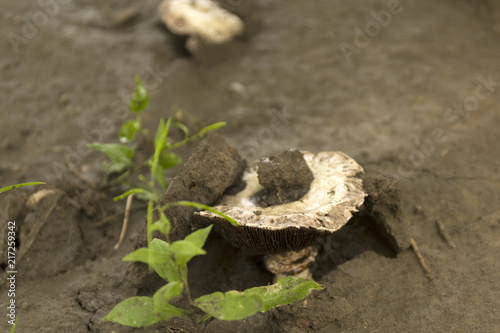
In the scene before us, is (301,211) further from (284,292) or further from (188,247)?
(188,247)

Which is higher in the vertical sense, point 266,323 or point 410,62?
point 410,62

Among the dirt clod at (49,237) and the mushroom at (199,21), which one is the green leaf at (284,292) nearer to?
the dirt clod at (49,237)

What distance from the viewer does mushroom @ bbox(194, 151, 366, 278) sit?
259cm

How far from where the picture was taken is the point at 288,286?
2.58m

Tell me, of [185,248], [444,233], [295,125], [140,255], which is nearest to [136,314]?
[140,255]

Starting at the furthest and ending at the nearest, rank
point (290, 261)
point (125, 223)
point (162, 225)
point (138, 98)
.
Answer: point (138, 98) → point (125, 223) → point (290, 261) → point (162, 225)

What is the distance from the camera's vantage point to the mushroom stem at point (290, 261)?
295cm

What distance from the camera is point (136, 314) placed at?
2.38 meters

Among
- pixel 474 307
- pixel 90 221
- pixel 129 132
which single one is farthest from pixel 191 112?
pixel 474 307

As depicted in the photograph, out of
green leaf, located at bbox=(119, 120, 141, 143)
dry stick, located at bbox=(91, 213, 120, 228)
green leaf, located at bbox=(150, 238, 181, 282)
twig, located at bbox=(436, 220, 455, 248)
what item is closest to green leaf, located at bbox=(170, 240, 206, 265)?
green leaf, located at bbox=(150, 238, 181, 282)

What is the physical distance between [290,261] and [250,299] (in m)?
0.68

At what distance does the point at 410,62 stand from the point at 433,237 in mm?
2551

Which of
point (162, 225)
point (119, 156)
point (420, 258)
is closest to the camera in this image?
point (162, 225)

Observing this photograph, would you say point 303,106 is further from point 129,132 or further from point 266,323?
point 266,323
